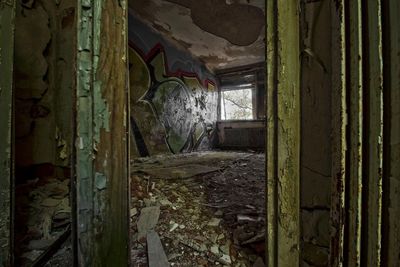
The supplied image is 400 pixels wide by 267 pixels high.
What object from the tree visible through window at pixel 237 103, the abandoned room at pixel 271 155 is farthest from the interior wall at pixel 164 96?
the abandoned room at pixel 271 155

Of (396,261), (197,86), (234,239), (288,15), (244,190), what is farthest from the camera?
(197,86)

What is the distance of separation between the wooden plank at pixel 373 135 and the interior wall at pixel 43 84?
5.54ft

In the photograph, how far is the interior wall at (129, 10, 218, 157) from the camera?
3998 mm

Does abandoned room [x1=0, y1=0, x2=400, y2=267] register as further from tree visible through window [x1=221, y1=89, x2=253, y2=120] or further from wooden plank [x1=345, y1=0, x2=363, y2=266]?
tree visible through window [x1=221, y1=89, x2=253, y2=120]

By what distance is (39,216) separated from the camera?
1.41 metres

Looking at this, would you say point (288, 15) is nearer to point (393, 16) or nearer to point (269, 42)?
point (269, 42)

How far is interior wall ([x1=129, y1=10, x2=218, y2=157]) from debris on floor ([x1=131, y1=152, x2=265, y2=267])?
5.79 ft

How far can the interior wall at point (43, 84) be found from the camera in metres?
1.58

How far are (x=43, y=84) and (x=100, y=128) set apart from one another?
4.16 ft

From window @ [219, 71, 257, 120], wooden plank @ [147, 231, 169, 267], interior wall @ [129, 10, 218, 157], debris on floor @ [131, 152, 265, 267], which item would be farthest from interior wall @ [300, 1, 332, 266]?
window @ [219, 71, 257, 120]

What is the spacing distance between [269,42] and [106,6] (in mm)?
647

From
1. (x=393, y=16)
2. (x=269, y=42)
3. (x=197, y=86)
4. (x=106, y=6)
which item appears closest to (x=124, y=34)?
(x=106, y=6)

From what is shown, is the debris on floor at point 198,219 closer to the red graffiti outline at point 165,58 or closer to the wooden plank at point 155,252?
the wooden plank at point 155,252

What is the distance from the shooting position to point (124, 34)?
2.91ft
